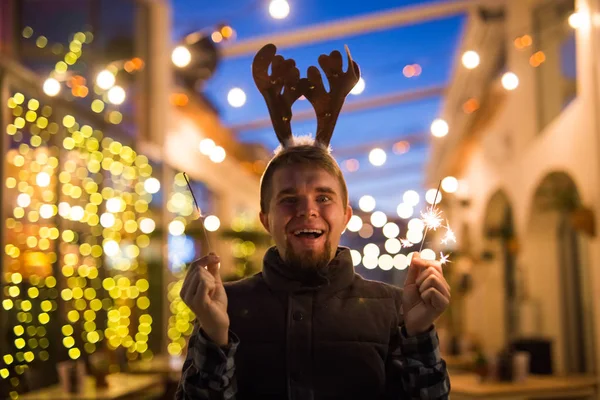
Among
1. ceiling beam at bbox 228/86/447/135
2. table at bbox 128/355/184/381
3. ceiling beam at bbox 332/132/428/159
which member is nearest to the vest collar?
table at bbox 128/355/184/381

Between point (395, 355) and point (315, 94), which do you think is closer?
point (395, 355)

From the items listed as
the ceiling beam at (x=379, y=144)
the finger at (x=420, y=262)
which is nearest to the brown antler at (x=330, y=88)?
the finger at (x=420, y=262)

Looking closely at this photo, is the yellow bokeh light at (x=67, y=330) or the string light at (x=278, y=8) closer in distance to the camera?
the string light at (x=278, y=8)

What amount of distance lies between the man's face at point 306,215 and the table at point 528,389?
146 inches

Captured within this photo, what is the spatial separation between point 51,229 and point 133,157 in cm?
250

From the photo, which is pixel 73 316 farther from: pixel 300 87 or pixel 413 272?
pixel 413 272

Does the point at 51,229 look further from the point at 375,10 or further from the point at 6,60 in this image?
the point at 375,10

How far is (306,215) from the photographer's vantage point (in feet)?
5.93

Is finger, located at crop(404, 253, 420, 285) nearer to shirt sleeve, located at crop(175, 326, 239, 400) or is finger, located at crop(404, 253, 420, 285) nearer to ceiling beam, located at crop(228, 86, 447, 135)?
shirt sleeve, located at crop(175, 326, 239, 400)

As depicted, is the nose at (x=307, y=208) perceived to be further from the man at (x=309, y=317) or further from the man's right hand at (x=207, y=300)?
the man's right hand at (x=207, y=300)

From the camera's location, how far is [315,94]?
207cm

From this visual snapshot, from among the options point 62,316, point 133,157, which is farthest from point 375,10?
point 62,316

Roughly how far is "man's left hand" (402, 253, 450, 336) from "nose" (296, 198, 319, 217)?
28cm

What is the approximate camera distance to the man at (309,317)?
5.60 feet
